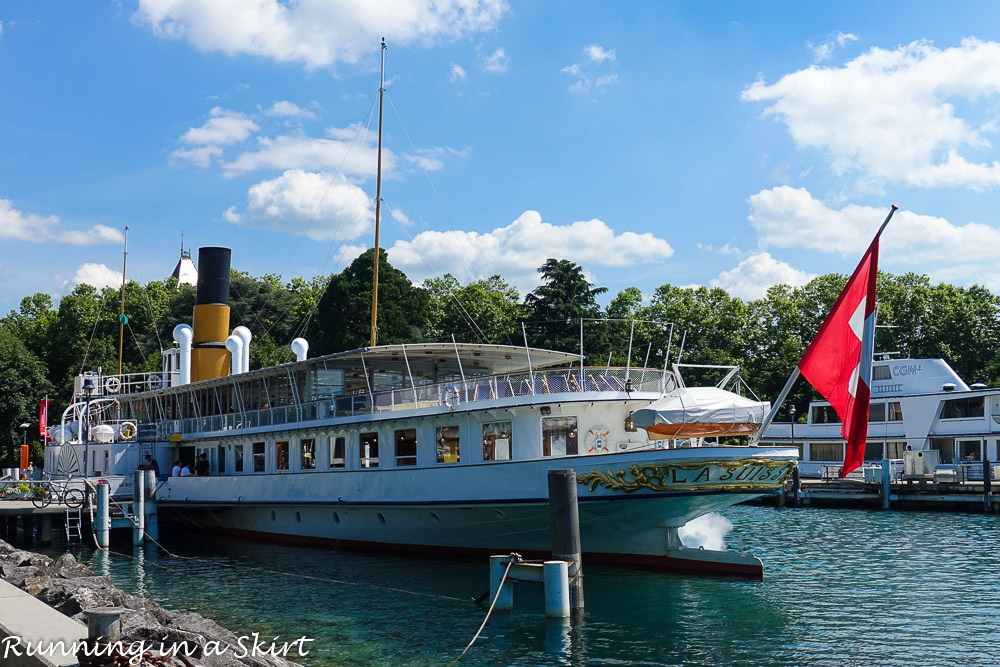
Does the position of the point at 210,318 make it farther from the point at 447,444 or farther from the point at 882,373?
the point at 882,373

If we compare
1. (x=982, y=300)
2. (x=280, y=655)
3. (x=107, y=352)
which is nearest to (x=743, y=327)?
(x=982, y=300)

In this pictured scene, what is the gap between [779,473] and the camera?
742 inches

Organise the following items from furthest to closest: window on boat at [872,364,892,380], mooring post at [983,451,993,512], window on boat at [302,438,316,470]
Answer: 1. window on boat at [872,364,892,380]
2. mooring post at [983,451,993,512]
3. window on boat at [302,438,316,470]

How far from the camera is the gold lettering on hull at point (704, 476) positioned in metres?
18.4

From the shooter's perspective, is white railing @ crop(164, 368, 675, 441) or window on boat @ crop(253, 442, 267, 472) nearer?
white railing @ crop(164, 368, 675, 441)

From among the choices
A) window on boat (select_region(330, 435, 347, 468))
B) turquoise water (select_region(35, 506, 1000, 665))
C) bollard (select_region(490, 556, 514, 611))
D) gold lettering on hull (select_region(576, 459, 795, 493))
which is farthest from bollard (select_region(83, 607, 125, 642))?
window on boat (select_region(330, 435, 347, 468))

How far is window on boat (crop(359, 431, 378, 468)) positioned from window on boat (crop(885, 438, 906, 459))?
31414 millimetres

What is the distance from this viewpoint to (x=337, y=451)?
80.9 ft

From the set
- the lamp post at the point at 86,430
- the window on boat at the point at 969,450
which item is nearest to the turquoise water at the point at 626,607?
the lamp post at the point at 86,430

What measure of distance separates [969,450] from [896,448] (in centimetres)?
338

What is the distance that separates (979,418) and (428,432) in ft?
102

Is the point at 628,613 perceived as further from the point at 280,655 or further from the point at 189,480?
the point at 189,480

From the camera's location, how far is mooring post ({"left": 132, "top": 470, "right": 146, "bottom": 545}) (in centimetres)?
2653

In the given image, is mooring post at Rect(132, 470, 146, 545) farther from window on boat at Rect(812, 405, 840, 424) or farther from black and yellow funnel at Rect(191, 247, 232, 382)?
window on boat at Rect(812, 405, 840, 424)
